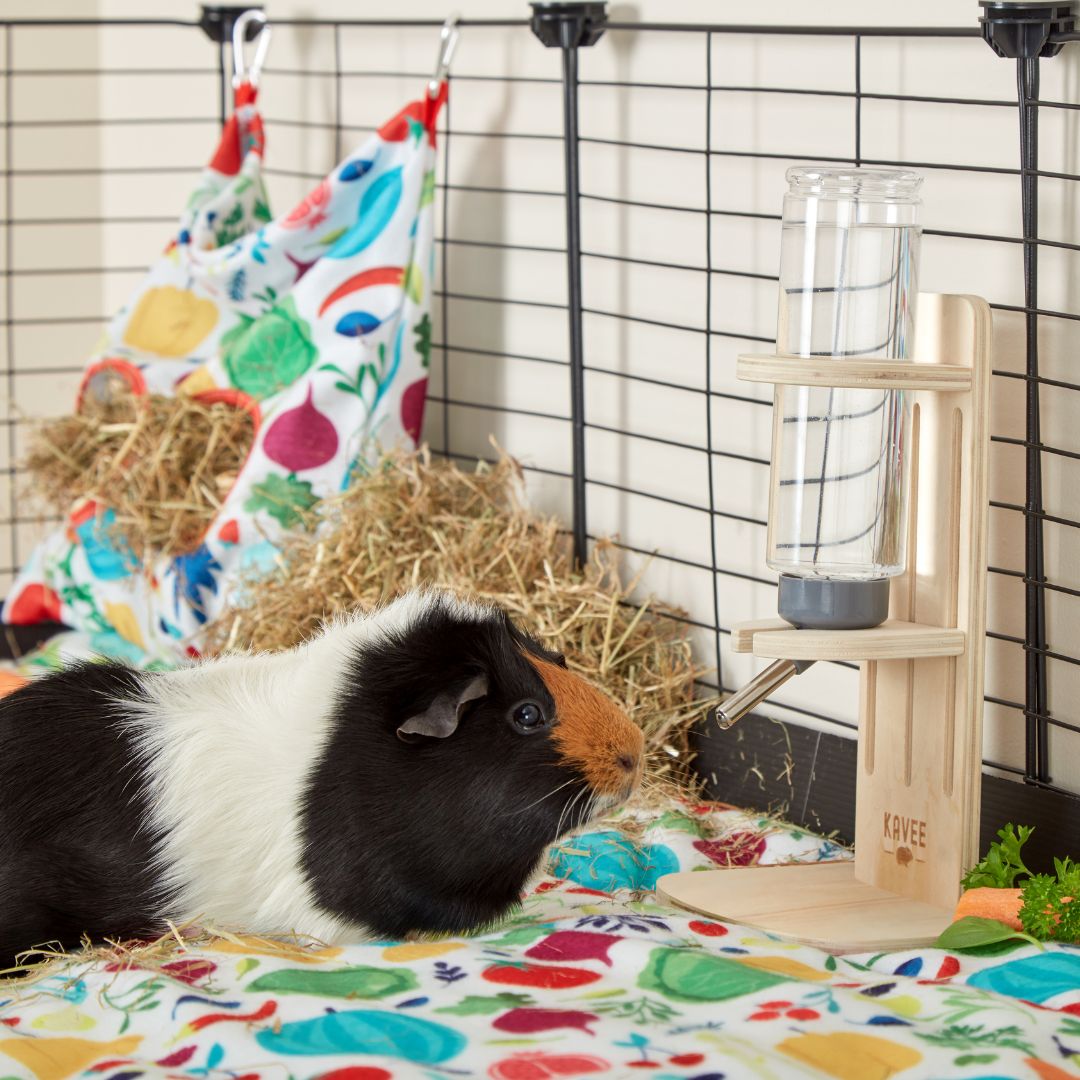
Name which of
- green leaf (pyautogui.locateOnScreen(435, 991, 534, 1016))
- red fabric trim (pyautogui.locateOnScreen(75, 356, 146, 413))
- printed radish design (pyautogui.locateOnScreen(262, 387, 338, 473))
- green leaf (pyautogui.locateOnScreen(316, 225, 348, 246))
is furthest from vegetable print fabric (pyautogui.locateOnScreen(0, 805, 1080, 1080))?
red fabric trim (pyautogui.locateOnScreen(75, 356, 146, 413))

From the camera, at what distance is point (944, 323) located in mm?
1690

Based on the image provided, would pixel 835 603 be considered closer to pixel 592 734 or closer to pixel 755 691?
pixel 755 691

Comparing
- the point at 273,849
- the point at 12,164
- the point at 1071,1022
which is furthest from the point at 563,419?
the point at 12,164

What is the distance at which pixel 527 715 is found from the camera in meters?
1.55

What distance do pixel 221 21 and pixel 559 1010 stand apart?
2156 millimetres

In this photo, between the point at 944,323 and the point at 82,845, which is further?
the point at 944,323

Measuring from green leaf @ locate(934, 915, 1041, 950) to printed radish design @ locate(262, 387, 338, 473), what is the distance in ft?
4.06

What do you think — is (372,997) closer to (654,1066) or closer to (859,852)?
(654,1066)

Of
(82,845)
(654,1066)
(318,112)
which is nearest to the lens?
(654,1066)

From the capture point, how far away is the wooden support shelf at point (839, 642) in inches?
64.0

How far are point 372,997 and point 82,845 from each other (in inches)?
12.7

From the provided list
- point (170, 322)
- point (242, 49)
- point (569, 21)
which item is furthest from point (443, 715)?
point (242, 49)

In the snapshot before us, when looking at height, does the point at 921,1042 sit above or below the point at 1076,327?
below

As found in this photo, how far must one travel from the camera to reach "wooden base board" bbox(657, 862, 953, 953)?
166 cm
